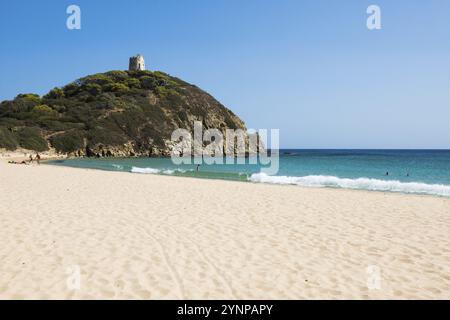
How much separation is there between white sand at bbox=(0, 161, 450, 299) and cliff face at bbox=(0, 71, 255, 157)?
58.7 metres

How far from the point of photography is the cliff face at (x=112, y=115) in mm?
68188

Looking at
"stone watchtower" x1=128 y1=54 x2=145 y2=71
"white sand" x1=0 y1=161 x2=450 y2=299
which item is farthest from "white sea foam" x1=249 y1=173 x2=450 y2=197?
"stone watchtower" x1=128 y1=54 x2=145 y2=71

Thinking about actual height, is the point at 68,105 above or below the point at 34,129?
above

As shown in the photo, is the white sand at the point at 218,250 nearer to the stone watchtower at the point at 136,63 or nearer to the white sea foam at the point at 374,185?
the white sea foam at the point at 374,185

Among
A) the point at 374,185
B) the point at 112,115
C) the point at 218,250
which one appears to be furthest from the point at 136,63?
the point at 218,250

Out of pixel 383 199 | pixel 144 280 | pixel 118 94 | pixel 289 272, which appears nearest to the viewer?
pixel 144 280

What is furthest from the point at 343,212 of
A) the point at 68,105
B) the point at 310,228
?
the point at 68,105

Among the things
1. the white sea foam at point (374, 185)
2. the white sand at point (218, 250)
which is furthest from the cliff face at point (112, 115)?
the white sand at point (218, 250)

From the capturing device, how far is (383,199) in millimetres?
15266

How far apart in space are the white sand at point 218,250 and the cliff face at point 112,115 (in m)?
58.7

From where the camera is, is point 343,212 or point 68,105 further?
point 68,105
